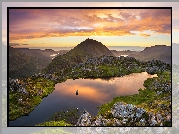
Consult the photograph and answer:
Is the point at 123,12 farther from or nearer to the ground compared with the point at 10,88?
farther from the ground

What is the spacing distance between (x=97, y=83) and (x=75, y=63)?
60.7 inches

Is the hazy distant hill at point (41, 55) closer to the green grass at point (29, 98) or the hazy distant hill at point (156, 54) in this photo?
the green grass at point (29, 98)

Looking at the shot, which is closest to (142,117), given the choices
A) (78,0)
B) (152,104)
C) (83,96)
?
(152,104)

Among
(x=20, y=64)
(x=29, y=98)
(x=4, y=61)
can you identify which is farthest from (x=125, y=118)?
(x=4, y=61)

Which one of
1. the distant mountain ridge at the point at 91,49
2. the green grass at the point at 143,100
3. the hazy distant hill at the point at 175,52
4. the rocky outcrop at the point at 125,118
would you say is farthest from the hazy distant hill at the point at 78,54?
the hazy distant hill at the point at 175,52

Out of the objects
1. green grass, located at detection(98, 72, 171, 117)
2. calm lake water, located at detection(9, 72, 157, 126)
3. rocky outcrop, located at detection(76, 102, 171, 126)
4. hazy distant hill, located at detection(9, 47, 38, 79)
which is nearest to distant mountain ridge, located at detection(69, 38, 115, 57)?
calm lake water, located at detection(9, 72, 157, 126)

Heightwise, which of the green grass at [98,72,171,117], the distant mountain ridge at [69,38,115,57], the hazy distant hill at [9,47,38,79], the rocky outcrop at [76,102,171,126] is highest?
the distant mountain ridge at [69,38,115,57]

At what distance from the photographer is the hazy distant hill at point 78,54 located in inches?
606

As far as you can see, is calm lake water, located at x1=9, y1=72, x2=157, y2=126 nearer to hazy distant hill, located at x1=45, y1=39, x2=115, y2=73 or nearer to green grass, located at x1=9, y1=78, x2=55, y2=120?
green grass, located at x1=9, y1=78, x2=55, y2=120

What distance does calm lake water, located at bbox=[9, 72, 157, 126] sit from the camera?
14.9 meters

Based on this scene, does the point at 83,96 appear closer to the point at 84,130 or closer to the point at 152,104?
the point at 84,130

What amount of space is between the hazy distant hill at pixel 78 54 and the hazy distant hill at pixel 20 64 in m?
0.79

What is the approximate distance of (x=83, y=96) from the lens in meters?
15.3

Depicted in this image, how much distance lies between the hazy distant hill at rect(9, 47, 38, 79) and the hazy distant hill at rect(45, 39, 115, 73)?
792 mm
